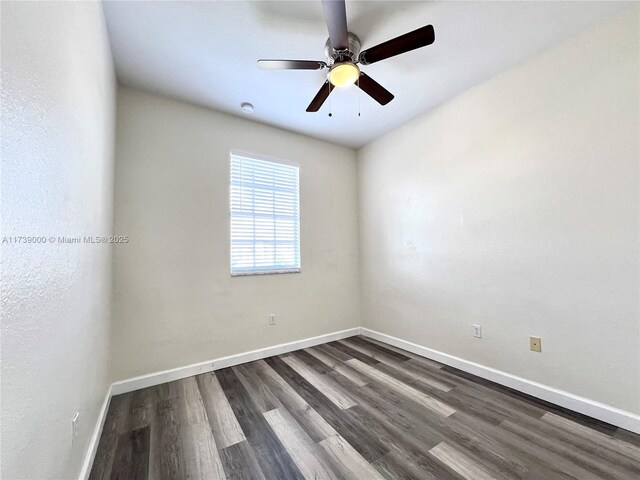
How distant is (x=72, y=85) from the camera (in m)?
1.14

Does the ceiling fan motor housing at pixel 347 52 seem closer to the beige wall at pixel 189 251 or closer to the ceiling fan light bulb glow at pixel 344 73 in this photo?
the ceiling fan light bulb glow at pixel 344 73

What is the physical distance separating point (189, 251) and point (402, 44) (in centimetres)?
241

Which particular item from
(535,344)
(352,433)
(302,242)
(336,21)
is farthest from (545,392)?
(336,21)

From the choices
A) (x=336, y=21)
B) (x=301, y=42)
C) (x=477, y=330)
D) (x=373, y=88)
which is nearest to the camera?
(x=336, y=21)

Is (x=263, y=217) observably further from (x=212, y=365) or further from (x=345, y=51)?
(x=345, y=51)

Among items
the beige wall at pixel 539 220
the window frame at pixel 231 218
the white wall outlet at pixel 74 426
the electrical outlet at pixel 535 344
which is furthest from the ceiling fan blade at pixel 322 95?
the electrical outlet at pixel 535 344

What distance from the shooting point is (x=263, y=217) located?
10.1ft

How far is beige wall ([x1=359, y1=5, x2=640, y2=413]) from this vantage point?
1717mm

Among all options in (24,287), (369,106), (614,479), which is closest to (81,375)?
(24,287)

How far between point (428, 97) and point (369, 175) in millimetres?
1234

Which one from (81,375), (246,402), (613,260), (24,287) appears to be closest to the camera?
(24,287)

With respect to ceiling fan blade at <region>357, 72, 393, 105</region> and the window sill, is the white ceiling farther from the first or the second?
the window sill

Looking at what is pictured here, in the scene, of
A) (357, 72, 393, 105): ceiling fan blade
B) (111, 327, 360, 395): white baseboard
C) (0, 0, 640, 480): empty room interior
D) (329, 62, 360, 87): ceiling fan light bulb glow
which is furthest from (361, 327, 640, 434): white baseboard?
(329, 62, 360, 87): ceiling fan light bulb glow

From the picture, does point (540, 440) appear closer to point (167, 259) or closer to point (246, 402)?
point (246, 402)
